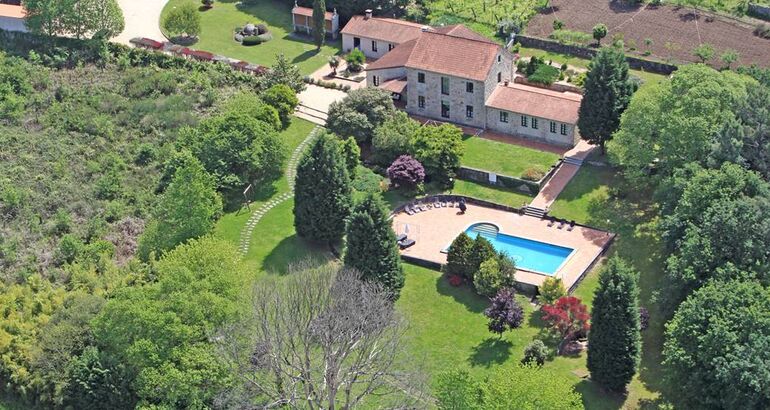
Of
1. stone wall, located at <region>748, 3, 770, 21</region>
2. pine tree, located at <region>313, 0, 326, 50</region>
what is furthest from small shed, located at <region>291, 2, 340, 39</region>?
stone wall, located at <region>748, 3, 770, 21</region>

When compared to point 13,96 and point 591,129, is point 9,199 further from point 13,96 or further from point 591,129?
point 591,129

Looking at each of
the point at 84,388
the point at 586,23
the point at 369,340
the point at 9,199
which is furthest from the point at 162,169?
the point at 586,23

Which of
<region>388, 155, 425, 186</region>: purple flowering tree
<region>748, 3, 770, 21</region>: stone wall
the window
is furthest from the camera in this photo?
<region>748, 3, 770, 21</region>: stone wall

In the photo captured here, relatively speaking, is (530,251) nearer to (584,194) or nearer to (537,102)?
(584,194)

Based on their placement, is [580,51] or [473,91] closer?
[473,91]

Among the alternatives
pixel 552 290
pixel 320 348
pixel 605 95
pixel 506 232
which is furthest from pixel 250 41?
pixel 552 290

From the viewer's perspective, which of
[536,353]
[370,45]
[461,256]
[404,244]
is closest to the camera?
[536,353]

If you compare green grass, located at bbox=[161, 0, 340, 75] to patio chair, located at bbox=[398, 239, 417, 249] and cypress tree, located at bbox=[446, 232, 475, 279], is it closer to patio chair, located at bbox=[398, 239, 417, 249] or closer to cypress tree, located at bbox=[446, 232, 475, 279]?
patio chair, located at bbox=[398, 239, 417, 249]
